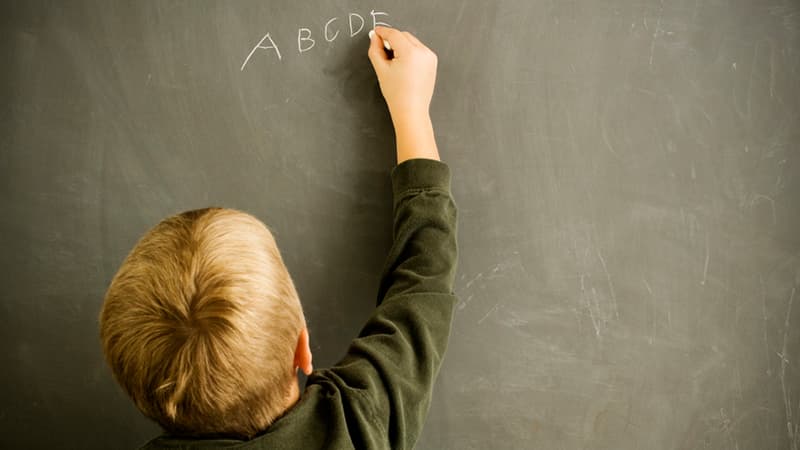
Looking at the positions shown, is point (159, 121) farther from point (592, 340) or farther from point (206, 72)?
point (592, 340)

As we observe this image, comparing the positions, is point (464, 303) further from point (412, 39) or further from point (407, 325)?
point (412, 39)

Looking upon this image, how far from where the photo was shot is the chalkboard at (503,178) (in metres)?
0.87

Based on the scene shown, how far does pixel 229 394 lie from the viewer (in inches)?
22.9

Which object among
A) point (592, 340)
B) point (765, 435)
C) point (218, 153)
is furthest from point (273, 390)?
point (765, 435)

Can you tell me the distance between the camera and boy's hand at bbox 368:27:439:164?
0.83m

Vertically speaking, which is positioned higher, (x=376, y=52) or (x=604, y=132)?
(x=376, y=52)

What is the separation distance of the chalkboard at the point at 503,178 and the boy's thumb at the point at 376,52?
3 centimetres

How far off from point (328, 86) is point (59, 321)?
59 cm

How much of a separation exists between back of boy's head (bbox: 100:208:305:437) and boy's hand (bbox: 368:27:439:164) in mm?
304

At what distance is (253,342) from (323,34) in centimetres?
51

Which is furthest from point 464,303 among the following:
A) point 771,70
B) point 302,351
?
point 771,70

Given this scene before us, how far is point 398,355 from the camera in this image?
700 millimetres

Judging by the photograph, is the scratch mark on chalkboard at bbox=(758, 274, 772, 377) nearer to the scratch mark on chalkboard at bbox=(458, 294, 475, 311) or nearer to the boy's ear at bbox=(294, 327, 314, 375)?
the scratch mark on chalkboard at bbox=(458, 294, 475, 311)

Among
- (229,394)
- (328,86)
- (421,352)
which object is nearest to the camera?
(229,394)
